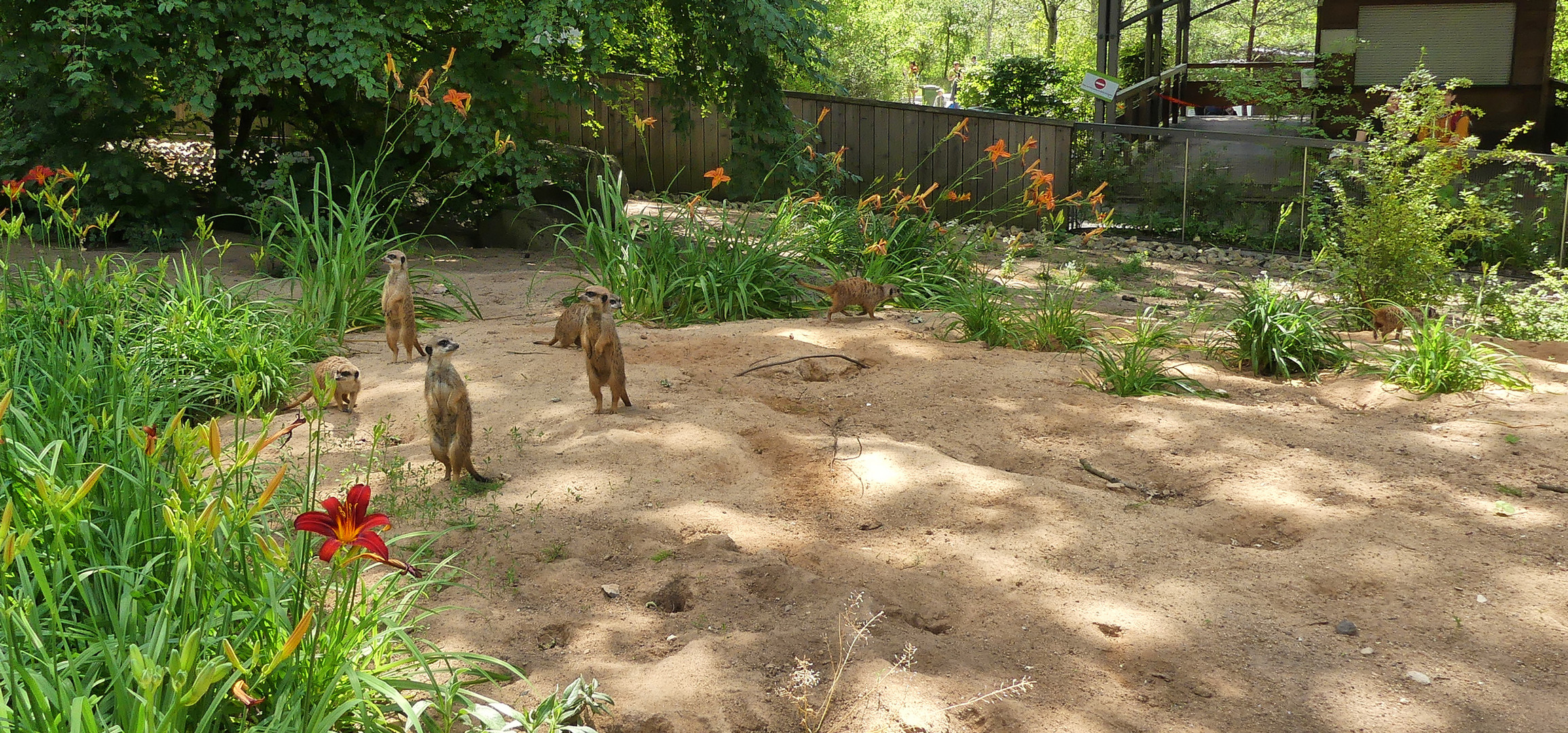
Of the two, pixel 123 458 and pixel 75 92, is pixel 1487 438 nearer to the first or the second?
pixel 123 458

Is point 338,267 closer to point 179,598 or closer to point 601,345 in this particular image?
point 601,345

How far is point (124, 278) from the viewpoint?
4.80 meters

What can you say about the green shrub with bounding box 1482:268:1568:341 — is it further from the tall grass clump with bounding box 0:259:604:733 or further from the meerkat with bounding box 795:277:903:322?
the tall grass clump with bounding box 0:259:604:733

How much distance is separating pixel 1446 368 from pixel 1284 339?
835mm

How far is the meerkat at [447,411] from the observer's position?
3.98 meters

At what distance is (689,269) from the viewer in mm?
7406

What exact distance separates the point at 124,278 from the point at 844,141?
419 inches

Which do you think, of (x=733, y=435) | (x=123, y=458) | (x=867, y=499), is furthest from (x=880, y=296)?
(x=123, y=458)

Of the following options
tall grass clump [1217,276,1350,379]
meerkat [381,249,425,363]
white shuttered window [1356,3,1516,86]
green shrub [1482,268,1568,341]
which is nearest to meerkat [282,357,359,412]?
meerkat [381,249,425,363]

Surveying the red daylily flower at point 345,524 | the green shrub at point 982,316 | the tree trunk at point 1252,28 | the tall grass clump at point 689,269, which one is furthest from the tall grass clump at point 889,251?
the tree trunk at point 1252,28

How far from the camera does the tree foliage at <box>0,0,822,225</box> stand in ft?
28.3

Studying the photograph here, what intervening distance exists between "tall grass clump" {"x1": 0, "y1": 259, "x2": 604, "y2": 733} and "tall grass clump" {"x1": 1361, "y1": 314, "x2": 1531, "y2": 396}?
4791mm

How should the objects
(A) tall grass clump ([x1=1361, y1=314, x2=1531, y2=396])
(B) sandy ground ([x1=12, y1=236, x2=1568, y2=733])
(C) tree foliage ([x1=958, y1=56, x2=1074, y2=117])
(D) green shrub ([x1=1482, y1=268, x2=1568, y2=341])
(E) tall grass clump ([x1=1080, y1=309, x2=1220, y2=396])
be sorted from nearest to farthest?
(B) sandy ground ([x1=12, y1=236, x2=1568, y2=733])
(A) tall grass clump ([x1=1361, y1=314, x2=1531, y2=396])
(E) tall grass clump ([x1=1080, y1=309, x2=1220, y2=396])
(D) green shrub ([x1=1482, y1=268, x2=1568, y2=341])
(C) tree foliage ([x1=958, y1=56, x2=1074, y2=117])

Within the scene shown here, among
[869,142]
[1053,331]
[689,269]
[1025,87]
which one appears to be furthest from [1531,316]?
[1025,87]
